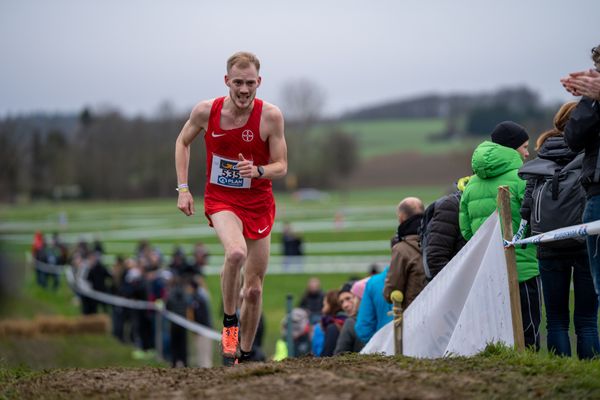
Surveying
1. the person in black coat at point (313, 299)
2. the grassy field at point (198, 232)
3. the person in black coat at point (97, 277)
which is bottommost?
the grassy field at point (198, 232)

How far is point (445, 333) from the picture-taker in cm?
875

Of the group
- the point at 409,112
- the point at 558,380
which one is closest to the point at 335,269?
the point at 558,380

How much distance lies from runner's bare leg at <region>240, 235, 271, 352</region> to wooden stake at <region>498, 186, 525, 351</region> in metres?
2.17

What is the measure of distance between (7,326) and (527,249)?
19896 mm

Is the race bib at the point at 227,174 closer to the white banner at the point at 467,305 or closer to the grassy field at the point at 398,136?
the white banner at the point at 467,305

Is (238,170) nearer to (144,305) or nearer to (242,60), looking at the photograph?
(242,60)

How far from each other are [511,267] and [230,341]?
2.64 meters

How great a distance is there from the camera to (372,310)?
32.7ft

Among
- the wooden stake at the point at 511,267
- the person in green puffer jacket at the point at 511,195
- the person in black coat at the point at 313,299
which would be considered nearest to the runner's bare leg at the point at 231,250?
the person in green puffer jacket at the point at 511,195

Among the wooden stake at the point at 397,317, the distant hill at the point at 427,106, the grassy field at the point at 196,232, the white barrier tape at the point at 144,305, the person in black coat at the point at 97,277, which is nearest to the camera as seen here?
the wooden stake at the point at 397,317

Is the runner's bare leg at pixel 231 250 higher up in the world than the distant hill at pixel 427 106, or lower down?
lower down

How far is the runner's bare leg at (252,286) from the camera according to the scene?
8875mm

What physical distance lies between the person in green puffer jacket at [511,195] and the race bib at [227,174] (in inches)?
78.5

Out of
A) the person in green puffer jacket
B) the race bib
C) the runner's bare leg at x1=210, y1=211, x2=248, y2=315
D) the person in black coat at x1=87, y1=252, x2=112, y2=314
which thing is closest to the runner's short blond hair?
the race bib
